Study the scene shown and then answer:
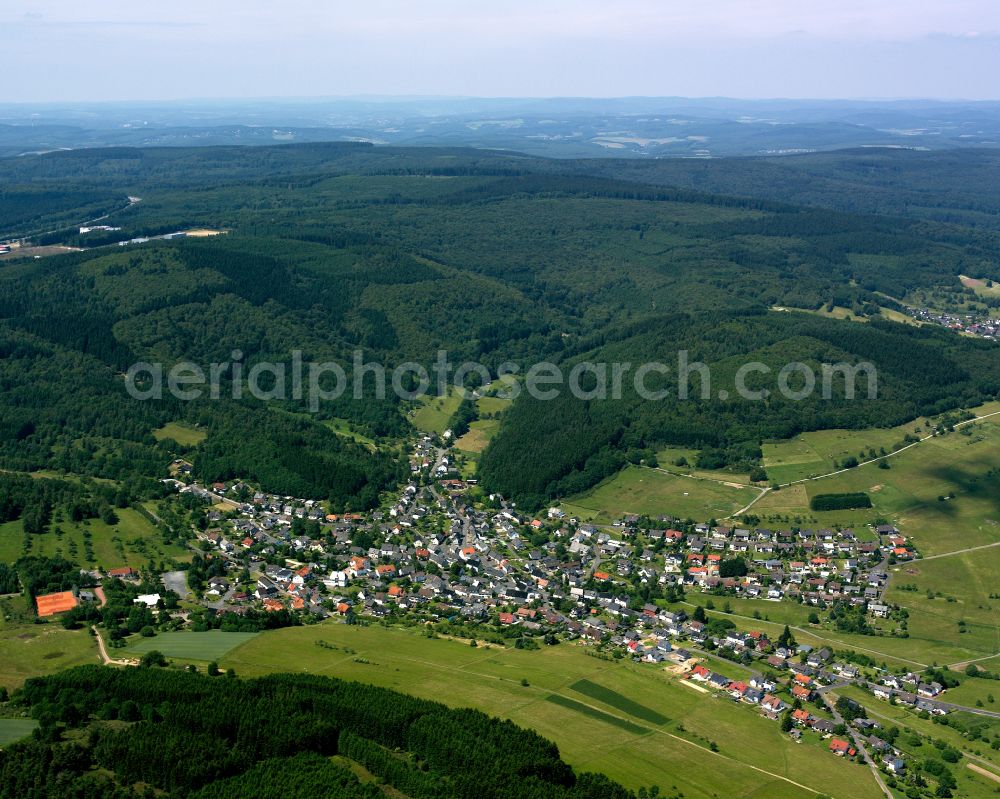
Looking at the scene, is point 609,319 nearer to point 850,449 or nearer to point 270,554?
point 850,449

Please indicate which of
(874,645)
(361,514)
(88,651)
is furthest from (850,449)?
(88,651)

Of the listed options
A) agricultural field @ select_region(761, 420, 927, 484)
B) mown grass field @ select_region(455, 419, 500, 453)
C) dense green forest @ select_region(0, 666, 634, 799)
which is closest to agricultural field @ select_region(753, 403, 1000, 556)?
agricultural field @ select_region(761, 420, 927, 484)

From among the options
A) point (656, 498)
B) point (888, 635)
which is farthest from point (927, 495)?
point (888, 635)

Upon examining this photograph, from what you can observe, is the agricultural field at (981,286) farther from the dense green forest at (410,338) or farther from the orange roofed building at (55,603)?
the orange roofed building at (55,603)

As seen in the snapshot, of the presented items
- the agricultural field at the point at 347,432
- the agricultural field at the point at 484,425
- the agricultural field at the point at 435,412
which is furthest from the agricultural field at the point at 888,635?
the agricultural field at the point at 435,412

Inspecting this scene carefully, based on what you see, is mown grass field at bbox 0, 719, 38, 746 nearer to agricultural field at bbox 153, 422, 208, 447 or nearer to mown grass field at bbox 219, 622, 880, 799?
mown grass field at bbox 219, 622, 880, 799
